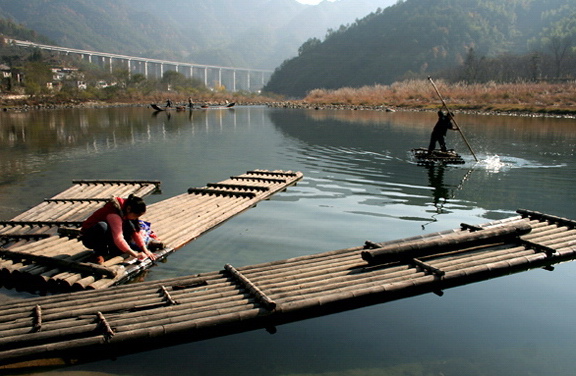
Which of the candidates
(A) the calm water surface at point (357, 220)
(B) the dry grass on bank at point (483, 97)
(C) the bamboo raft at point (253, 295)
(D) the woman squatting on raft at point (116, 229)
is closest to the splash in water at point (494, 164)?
(A) the calm water surface at point (357, 220)

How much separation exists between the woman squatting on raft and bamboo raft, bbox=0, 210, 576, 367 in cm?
101

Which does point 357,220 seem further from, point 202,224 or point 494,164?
point 494,164

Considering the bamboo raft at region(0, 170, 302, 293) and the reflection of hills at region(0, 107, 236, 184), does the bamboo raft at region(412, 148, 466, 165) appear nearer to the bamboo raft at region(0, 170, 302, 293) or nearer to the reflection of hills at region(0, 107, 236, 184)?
the bamboo raft at region(0, 170, 302, 293)

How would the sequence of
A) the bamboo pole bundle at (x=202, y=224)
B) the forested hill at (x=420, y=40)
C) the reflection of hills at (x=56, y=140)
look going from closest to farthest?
the bamboo pole bundle at (x=202, y=224) < the reflection of hills at (x=56, y=140) < the forested hill at (x=420, y=40)

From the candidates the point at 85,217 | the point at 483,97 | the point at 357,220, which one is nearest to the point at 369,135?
the point at 357,220

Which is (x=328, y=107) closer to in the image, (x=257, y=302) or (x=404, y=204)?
(x=404, y=204)

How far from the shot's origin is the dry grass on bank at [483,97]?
165 feet

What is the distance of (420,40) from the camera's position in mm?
145750

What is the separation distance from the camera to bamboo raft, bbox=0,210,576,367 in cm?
529

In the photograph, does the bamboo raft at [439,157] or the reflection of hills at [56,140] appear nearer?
the bamboo raft at [439,157]

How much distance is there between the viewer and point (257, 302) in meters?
6.12

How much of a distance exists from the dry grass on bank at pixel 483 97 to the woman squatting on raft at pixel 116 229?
4850 centimetres

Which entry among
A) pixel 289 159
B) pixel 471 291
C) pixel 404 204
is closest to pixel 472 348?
pixel 471 291

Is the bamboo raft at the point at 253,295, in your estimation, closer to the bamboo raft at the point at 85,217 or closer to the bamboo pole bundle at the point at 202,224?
the bamboo raft at the point at 85,217
